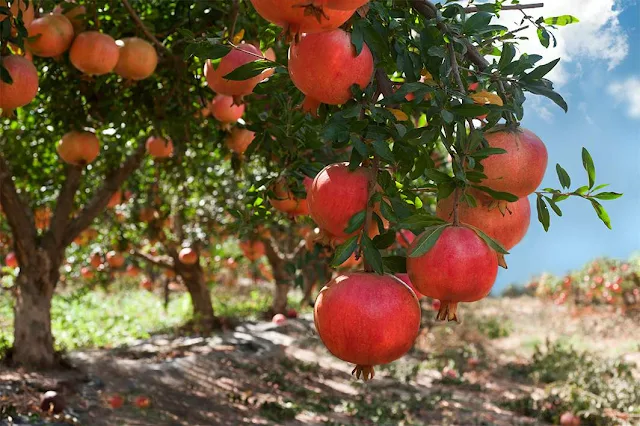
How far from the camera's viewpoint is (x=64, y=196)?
559 cm

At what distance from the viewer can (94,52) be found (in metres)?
2.82

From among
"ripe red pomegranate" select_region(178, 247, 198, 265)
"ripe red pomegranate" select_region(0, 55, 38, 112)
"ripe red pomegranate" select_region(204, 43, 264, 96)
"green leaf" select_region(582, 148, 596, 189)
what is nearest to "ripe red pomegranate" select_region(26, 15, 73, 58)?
"ripe red pomegranate" select_region(0, 55, 38, 112)

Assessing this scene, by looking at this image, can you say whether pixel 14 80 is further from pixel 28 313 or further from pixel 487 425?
pixel 487 425

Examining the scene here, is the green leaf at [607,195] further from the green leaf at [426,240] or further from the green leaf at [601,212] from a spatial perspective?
the green leaf at [426,240]

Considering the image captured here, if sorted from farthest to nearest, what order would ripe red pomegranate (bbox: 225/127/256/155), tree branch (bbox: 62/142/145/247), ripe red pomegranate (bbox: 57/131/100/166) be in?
tree branch (bbox: 62/142/145/247), ripe red pomegranate (bbox: 57/131/100/166), ripe red pomegranate (bbox: 225/127/256/155)

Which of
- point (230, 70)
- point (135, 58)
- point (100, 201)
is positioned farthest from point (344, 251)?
point (100, 201)

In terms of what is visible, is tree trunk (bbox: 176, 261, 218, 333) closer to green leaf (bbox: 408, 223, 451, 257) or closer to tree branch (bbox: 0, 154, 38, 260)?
tree branch (bbox: 0, 154, 38, 260)

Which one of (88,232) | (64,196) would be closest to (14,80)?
(64,196)

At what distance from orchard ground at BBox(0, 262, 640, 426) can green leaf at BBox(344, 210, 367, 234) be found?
372 cm

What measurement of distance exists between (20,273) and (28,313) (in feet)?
1.17

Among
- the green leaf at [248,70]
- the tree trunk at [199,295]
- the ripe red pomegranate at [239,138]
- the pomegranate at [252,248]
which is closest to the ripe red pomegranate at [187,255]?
the tree trunk at [199,295]

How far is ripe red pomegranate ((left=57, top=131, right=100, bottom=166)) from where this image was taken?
144 inches

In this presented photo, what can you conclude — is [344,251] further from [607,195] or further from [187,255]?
[187,255]

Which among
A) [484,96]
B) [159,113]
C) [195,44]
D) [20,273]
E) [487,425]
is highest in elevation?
[159,113]
